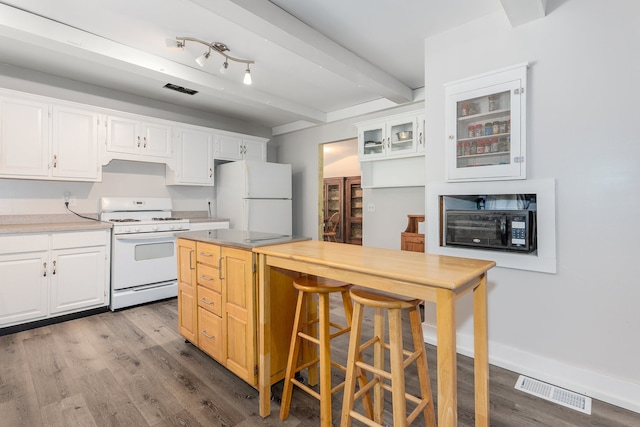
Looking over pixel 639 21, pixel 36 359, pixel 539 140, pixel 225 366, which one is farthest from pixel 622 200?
pixel 36 359

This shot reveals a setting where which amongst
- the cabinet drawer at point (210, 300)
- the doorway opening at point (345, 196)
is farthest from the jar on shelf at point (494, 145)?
the doorway opening at point (345, 196)

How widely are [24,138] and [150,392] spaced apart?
2.66 metres

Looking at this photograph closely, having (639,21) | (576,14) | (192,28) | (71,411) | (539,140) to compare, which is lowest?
(71,411)

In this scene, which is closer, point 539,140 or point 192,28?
point 539,140

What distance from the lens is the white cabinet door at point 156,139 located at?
3676 mm

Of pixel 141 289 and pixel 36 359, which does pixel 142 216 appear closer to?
pixel 141 289

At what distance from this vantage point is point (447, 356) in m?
1.04

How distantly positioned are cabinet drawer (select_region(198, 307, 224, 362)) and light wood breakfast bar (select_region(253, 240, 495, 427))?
43cm

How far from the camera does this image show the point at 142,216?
384cm

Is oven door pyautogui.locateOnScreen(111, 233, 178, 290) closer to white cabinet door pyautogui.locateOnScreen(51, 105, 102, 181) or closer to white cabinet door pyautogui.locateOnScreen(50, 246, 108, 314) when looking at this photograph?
white cabinet door pyautogui.locateOnScreen(50, 246, 108, 314)

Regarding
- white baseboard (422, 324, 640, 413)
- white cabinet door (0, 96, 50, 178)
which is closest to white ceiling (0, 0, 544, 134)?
white cabinet door (0, 96, 50, 178)

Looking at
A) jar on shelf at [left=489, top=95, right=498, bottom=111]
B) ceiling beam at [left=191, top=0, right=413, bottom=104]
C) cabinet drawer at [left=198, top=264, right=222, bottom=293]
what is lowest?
cabinet drawer at [left=198, top=264, right=222, bottom=293]

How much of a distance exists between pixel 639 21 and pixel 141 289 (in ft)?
14.6

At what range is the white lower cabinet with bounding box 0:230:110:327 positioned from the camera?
8.79ft
